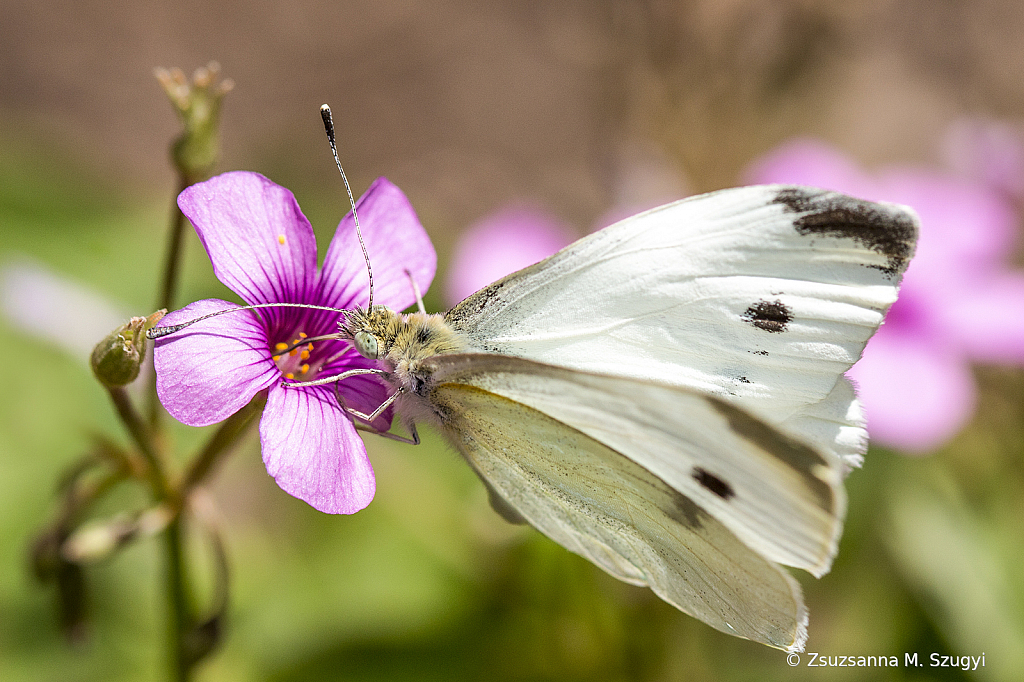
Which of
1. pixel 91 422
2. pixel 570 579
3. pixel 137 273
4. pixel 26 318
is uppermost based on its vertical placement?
pixel 26 318

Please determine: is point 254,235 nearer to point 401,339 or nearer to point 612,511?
point 401,339

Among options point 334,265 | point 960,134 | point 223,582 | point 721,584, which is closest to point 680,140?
point 960,134

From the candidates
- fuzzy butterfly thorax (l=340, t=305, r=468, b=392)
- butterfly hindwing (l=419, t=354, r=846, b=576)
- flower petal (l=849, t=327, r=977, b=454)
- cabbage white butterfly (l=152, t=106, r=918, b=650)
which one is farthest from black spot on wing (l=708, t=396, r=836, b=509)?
flower petal (l=849, t=327, r=977, b=454)

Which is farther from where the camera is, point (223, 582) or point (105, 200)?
point (105, 200)

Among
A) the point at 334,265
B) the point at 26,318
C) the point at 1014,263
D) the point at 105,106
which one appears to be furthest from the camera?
the point at 105,106

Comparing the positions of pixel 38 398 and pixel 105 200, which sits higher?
pixel 105 200

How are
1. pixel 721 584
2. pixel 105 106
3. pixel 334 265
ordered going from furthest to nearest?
pixel 105 106, pixel 334 265, pixel 721 584

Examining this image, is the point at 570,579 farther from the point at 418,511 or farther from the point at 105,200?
the point at 105,200

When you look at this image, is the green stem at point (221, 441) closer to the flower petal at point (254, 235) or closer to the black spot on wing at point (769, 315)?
the flower petal at point (254, 235)
